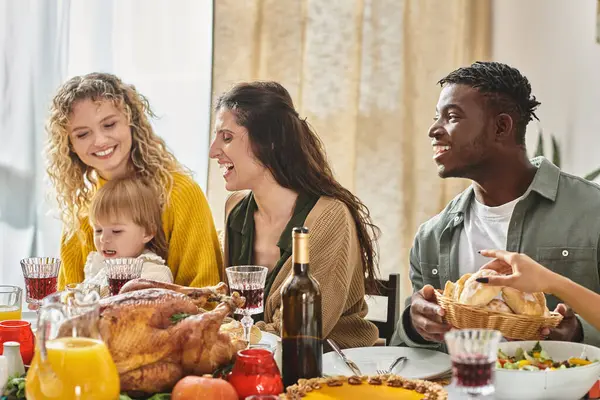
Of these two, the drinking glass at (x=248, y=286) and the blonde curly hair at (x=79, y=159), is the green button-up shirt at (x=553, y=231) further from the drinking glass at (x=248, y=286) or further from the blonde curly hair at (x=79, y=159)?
the blonde curly hair at (x=79, y=159)

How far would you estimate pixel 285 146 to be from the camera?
2.62 meters

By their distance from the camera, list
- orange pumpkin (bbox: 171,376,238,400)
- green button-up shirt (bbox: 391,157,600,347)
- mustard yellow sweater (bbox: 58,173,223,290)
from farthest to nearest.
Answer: mustard yellow sweater (bbox: 58,173,223,290), green button-up shirt (bbox: 391,157,600,347), orange pumpkin (bbox: 171,376,238,400)

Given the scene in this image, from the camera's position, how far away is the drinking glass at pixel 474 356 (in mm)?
1312

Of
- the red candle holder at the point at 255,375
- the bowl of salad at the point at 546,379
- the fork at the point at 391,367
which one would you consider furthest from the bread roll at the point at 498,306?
the red candle holder at the point at 255,375

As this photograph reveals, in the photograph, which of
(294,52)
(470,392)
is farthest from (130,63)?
(470,392)

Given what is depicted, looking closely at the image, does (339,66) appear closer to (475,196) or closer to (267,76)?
(267,76)

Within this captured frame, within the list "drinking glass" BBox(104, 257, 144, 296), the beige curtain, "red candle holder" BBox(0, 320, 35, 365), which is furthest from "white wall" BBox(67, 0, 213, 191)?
"red candle holder" BBox(0, 320, 35, 365)

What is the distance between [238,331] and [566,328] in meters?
0.73

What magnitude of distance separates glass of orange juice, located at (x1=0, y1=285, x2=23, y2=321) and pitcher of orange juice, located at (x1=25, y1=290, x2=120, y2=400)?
25.6 inches

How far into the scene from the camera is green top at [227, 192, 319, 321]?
252cm

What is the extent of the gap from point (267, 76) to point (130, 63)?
657 mm

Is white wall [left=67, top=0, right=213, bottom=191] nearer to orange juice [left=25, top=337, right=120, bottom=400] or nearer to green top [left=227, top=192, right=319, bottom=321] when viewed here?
green top [left=227, top=192, right=319, bottom=321]

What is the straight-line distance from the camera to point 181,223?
2.76 metres

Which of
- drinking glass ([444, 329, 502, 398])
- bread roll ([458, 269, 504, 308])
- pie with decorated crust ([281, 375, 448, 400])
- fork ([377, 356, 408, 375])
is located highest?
bread roll ([458, 269, 504, 308])
